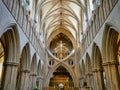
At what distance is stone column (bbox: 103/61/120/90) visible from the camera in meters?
9.76

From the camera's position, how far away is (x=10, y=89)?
31.7 feet

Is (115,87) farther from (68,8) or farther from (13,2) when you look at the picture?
(68,8)

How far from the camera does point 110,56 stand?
425 inches

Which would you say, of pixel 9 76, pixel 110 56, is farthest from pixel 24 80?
pixel 110 56

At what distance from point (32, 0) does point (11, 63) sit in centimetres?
833

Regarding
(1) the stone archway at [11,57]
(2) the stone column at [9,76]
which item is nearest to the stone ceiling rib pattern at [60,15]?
(1) the stone archway at [11,57]

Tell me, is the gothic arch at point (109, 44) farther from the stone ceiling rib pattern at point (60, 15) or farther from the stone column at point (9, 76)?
the stone ceiling rib pattern at point (60, 15)

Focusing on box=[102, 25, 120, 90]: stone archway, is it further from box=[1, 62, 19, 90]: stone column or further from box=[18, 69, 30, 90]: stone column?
box=[18, 69, 30, 90]: stone column

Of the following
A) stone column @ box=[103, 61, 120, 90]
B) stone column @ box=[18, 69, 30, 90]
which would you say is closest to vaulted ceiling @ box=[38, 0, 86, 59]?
stone column @ box=[18, 69, 30, 90]

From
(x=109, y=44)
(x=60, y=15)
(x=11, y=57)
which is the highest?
(x=60, y=15)

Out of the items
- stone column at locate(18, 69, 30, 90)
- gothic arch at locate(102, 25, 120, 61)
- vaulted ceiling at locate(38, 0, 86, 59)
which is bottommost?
stone column at locate(18, 69, 30, 90)

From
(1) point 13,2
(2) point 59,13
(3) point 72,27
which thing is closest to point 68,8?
(2) point 59,13

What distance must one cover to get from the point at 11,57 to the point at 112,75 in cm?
730

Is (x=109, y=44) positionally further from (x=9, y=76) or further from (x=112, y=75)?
(x=9, y=76)
